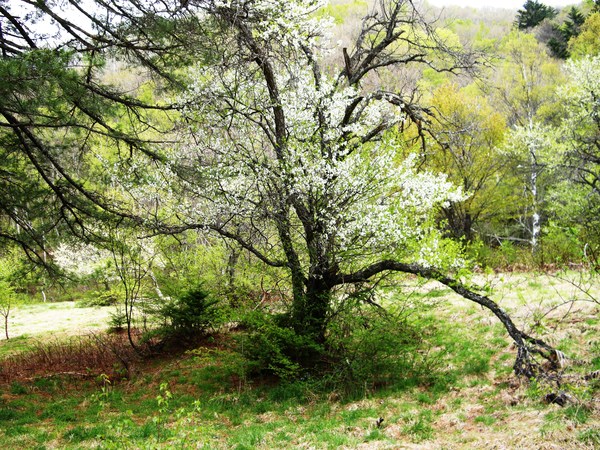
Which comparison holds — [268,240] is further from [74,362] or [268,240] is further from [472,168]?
[472,168]

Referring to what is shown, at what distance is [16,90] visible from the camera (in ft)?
15.8

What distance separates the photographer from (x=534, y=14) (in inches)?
1479

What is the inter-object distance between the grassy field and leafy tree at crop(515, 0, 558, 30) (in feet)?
116

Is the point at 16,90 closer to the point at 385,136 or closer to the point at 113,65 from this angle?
the point at 113,65

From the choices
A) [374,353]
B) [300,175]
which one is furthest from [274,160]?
[374,353]

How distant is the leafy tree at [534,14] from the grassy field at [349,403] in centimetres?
3528

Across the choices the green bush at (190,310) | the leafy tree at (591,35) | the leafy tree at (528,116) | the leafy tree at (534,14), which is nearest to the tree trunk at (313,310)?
the green bush at (190,310)

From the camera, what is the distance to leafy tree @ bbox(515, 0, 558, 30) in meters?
37.3

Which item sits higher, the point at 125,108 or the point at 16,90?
the point at 125,108

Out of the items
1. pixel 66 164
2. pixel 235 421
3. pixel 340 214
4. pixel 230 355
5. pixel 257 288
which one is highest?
pixel 66 164

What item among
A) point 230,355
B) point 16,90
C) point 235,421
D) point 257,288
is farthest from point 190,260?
point 16,90

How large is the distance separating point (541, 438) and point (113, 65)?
25.1 ft

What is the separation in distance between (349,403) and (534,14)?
1621 inches

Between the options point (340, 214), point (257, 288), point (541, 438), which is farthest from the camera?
point (257, 288)
